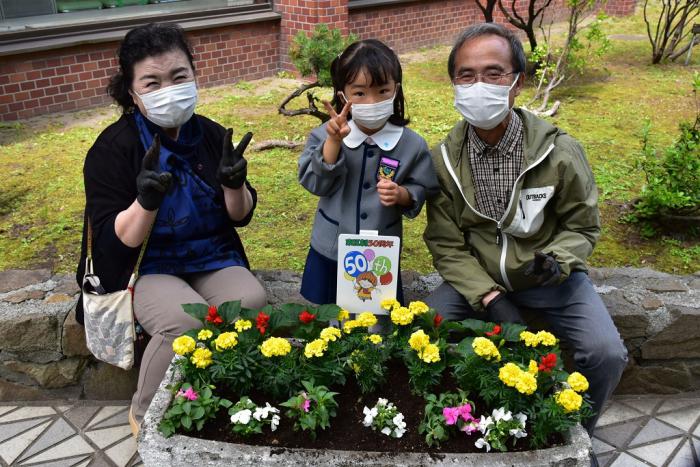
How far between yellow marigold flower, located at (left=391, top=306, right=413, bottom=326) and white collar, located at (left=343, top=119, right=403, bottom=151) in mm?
694

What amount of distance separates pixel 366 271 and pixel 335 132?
0.53 metres

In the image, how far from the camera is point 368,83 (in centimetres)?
245

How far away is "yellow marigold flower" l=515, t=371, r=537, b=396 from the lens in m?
1.88

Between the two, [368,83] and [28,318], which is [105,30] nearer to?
[28,318]

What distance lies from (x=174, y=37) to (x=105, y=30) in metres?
4.89

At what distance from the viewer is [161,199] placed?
93.0 inches

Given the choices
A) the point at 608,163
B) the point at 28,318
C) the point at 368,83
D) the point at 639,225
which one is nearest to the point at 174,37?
the point at 368,83

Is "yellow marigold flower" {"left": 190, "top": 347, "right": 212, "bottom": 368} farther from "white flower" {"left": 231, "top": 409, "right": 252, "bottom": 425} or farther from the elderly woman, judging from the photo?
the elderly woman

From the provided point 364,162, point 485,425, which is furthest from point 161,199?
point 485,425

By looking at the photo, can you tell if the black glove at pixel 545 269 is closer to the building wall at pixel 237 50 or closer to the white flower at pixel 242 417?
the white flower at pixel 242 417

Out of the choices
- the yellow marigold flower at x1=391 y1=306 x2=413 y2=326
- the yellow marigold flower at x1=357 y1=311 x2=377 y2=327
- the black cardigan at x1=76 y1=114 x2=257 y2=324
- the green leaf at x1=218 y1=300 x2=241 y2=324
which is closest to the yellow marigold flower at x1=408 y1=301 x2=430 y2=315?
the yellow marigold flower at x1=391 y1=306 x2=413 y2=326

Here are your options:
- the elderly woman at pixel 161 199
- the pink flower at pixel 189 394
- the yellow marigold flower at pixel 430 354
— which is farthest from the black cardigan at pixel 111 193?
the yellow marigold flower at pixel 430 354

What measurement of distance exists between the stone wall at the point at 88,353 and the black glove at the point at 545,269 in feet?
2.06

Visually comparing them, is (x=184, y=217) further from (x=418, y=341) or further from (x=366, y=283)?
(x=418, y=341)
